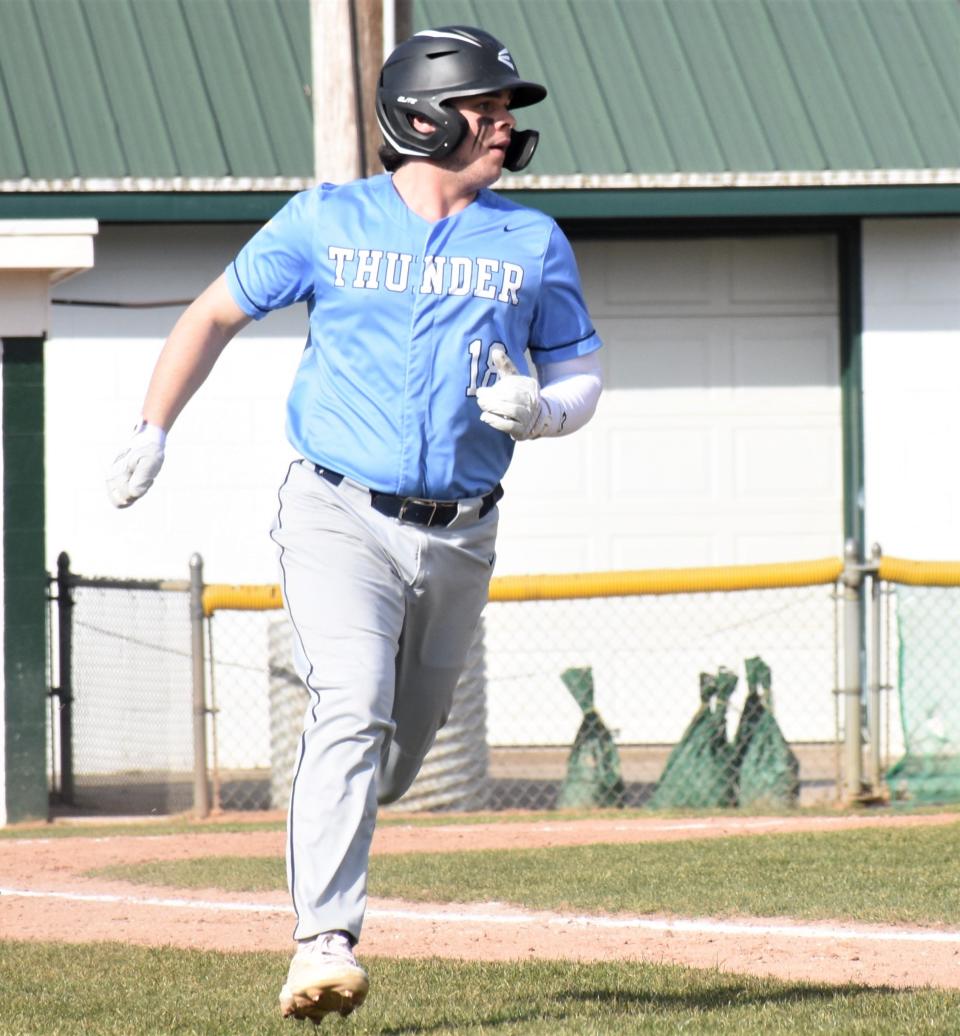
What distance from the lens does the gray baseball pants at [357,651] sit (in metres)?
4.20

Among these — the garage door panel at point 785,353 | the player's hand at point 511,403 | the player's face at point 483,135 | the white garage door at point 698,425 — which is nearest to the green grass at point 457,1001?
the player's hand at point 511,403

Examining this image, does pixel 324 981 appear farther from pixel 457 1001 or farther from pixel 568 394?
pixel 568 394

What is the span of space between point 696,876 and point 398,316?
345 centimetres

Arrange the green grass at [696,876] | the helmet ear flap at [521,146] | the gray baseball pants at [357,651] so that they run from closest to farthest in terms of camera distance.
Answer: the gray baseball pants at [357,651], the helmet ear flap at [521,146], the green grass at [696,876]

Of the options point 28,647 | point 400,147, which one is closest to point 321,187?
point 400,147

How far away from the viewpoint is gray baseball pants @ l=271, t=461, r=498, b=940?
4.20m

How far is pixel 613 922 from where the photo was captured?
20.8 ft

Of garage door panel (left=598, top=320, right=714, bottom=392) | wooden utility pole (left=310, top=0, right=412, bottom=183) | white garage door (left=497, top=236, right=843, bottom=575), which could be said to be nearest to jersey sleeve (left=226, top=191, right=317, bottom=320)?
wooden utility pole (left=310, top=0, right=412, bottom=183)

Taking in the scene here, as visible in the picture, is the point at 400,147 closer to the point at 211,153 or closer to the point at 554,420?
the point at 554,420

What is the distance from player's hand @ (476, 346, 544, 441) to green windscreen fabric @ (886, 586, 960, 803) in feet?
19.9

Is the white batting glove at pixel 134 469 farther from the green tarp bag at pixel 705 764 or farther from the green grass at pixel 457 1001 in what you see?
the green tarp bag at pixel 705 764

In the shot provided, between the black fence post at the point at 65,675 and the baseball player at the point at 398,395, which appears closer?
the baseball player at the point at 398,395

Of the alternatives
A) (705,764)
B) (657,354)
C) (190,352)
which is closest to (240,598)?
(705,764)

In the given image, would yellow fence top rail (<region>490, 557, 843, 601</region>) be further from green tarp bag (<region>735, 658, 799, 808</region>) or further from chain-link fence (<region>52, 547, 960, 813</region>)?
green tarp bag (<region>735, 658, 799, 808</region>)
